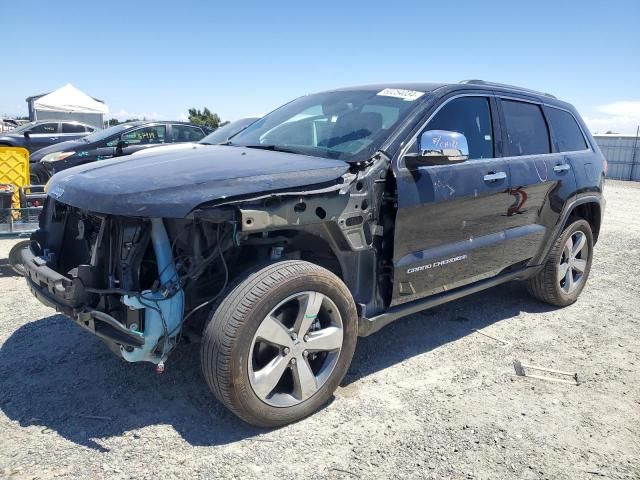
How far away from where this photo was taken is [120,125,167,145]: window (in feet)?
31.3

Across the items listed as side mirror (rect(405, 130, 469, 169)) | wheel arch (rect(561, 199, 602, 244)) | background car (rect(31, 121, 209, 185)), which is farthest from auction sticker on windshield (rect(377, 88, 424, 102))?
background car (rect(31, 121, 209, 185))

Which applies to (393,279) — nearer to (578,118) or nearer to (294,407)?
(294,407)

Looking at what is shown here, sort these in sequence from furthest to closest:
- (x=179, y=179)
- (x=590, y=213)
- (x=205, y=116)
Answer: (x=205, y=116) → (x=590, y=213) → (x=179, y=179)

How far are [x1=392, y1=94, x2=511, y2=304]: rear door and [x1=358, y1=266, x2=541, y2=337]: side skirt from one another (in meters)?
0.06

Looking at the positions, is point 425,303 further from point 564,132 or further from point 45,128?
point 45,128

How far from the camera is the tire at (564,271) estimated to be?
4684mm

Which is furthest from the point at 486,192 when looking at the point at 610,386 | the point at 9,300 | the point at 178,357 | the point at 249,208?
the point at 9,300

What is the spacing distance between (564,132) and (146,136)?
7625mm

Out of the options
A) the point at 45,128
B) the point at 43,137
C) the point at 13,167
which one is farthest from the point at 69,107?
the point at 13,167

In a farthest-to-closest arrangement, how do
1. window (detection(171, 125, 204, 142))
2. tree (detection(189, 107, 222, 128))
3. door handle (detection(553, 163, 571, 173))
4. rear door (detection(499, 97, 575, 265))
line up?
tree (detection(189, 107, 222, 128)) → window (detection(171, 125, 204, 142)) → door handle (detection(553, 163, 571, 173)) → rear door (detection(499, 97, 575, 265))

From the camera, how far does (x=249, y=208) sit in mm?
2576

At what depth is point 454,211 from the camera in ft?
11.6

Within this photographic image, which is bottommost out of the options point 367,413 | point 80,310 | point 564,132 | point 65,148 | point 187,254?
point 367,413

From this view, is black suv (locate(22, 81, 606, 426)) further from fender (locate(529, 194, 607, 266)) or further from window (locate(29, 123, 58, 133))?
window (locate(29, 123, 58, 133))
